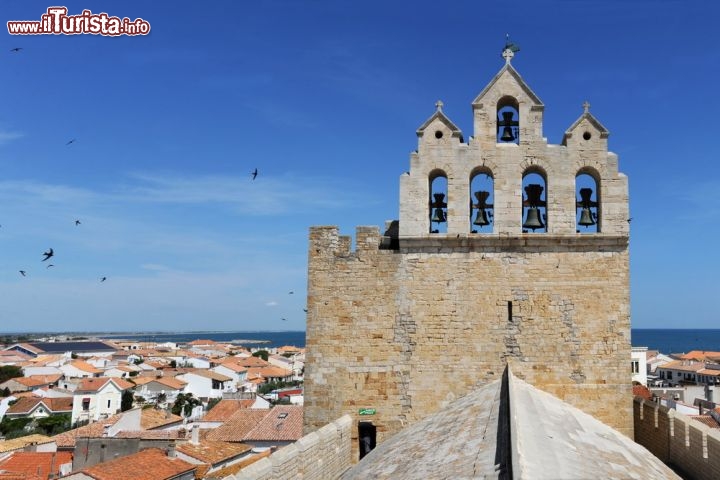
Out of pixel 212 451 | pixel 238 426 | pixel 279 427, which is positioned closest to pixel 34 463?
pixel 212 451

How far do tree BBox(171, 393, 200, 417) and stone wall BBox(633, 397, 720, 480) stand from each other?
5413 cm

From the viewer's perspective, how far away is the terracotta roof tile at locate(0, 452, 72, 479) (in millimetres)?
28500

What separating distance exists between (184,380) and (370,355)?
68267 mm

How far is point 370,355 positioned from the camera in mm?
11898

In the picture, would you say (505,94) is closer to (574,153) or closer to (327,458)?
(574,153)

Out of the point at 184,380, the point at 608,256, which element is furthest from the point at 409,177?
the point at 184,380

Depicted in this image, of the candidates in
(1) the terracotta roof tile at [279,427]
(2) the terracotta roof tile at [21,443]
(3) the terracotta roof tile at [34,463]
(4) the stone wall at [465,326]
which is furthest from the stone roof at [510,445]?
(2) the terracotta roof tile at [21,443]

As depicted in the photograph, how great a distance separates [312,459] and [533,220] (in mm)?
6110

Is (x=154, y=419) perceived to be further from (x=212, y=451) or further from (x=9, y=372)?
(x=9, y=372)

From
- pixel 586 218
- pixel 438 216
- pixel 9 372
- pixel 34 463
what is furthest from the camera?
pixel 9 372

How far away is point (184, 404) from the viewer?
64688 millimetres

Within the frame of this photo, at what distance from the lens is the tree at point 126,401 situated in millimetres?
62472

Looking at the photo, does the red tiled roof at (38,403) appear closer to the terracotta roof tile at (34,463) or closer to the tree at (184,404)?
the tree at (184,404)

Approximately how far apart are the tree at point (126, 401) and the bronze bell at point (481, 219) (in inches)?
2288
